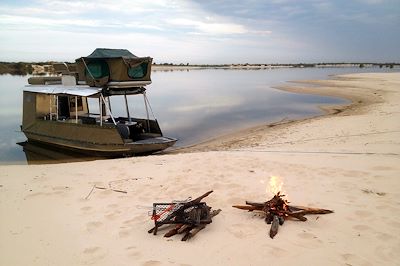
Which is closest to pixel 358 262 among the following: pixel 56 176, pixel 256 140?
pixel 56 176

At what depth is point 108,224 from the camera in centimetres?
587

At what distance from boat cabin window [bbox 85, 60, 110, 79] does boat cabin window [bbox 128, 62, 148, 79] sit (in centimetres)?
90

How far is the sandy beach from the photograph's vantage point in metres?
4.79

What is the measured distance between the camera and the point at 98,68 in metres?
13.1

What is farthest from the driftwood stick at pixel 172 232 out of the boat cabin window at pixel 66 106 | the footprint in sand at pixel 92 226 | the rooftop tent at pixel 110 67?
the boat cabin window at pixel 66 106

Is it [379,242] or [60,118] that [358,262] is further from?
[60,118]

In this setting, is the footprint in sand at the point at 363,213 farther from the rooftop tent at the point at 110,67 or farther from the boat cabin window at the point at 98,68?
the boat cabin window at the point at 98,68

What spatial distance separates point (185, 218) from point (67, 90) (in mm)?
10346

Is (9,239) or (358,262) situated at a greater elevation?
(358,262)

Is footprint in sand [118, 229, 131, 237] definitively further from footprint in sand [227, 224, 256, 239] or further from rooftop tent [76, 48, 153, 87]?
rooftop tent [76, 48, 153, 87]

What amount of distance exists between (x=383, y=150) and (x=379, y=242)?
230 inches

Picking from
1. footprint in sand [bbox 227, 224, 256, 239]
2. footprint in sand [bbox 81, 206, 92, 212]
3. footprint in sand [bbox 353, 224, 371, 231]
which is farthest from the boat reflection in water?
footprint in sand [bbox 353, 224, 371, 231]

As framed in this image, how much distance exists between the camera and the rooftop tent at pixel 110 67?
12797 mm

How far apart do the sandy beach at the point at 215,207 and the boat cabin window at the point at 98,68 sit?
14.2 feet
